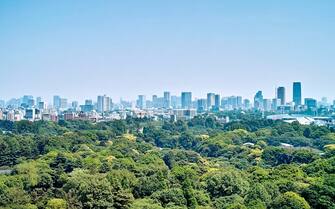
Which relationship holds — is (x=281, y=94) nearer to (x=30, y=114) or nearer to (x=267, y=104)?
(x=267, y=104)

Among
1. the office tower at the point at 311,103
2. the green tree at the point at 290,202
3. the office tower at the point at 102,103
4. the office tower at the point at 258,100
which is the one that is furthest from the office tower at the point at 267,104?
the green tree at the point at 290,202

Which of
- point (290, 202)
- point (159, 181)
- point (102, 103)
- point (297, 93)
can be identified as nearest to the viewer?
point (290, 202)

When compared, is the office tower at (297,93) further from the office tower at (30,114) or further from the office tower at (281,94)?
the office tower at (30,114)

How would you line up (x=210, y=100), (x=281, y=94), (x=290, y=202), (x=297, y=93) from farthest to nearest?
(x=210, y=100), (x=281, y=94), (x=297, y=93), (x=290, y=202)

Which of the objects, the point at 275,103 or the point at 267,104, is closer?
the point at 275,103

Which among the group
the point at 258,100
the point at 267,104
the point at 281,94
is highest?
the point at 281,94

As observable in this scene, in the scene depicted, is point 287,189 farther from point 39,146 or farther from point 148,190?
point 39,146

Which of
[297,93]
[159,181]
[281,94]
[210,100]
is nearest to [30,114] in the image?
[210,100]

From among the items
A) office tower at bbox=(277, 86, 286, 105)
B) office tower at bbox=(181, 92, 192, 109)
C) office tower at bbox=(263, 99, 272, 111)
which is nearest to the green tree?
office tower at bbox=(277, 86, 286, 105)

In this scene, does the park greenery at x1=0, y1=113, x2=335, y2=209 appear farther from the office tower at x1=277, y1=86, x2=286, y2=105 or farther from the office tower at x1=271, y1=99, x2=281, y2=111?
the office tower at x1=277, y1=86, x2=286, y2=105

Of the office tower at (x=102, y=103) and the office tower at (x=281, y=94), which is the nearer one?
the office tower at (x=102, y=103)

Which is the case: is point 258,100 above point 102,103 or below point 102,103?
above
